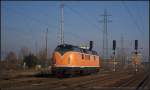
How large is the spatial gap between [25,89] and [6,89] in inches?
52.8

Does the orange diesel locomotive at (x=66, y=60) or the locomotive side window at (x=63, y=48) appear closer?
the orange diesel locomotive at (x=66, y=60)

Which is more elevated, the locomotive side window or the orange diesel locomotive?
the locomotive side window

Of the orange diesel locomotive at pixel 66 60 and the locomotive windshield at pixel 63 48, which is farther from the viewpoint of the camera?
the locomotive windshield at pixel 63 48

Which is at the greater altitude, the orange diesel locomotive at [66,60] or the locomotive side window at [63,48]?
the locomotive side window at [63,48]

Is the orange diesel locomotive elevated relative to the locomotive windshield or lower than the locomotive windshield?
lower

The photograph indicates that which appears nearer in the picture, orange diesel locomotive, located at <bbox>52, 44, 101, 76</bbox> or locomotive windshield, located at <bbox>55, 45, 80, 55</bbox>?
orange diesel locomotive, located at <bbox>52, 44, 101, 76</bbox>

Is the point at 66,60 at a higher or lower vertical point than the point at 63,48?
lower

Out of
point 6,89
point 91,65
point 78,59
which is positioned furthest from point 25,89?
point 91,65

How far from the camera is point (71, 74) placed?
146 feet

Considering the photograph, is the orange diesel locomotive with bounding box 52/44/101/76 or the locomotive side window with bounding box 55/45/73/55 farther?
the locomotive side window with bounding box 55/45/73/55

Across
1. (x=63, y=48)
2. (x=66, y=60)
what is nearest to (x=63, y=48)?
(x=63, y=48)

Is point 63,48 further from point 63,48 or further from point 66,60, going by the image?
point 66,60

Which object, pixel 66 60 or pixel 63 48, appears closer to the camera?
pixel 66 60

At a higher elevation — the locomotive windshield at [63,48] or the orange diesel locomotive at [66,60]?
the locomotive windshield at [63,48]
